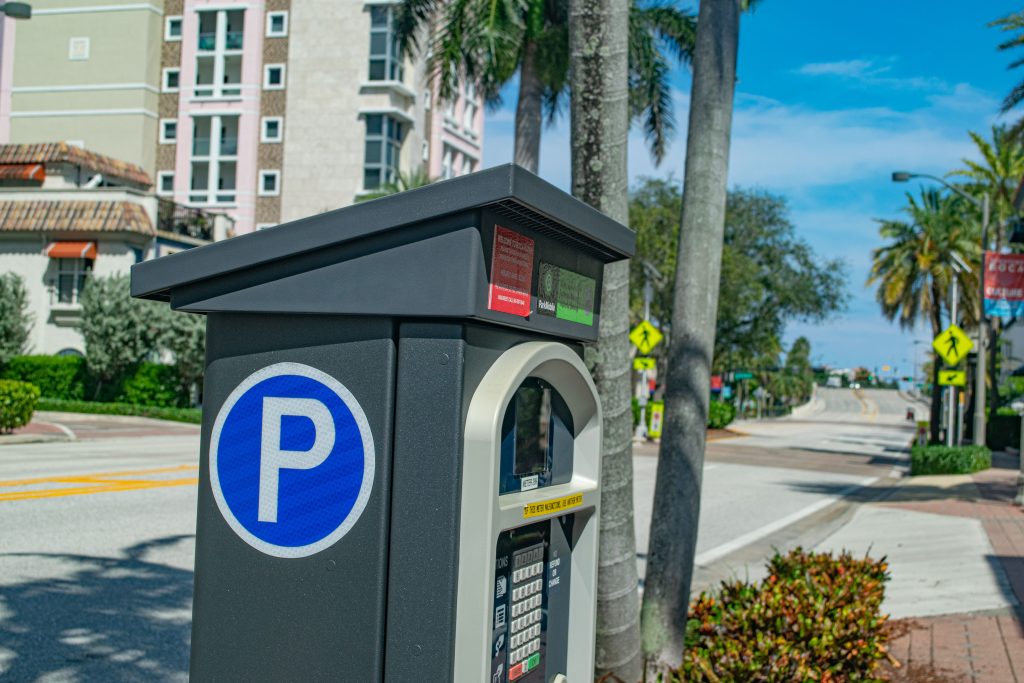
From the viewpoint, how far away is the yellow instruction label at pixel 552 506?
2.28 m

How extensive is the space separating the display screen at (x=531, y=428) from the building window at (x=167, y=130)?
48.2 m

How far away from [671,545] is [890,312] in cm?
4355

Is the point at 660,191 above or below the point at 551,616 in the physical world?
above

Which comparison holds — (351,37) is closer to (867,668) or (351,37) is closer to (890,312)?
(890,312)

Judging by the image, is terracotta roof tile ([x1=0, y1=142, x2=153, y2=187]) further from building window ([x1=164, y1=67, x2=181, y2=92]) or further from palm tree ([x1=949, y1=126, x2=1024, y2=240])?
palm tree ([x1=949, y1=126, x2=1024, y2=240])

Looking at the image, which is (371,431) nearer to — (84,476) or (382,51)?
(84,476)

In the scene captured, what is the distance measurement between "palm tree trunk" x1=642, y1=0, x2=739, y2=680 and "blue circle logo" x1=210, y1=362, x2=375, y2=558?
2.84 m

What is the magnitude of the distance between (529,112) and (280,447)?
17.0 metres

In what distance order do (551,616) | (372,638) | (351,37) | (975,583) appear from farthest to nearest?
(351,37) → (975,583) → (551,616) → (372,638)

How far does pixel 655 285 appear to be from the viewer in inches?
1582

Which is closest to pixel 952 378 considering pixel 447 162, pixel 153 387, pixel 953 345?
pixel 953 345

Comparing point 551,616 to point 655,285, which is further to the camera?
point 655,285

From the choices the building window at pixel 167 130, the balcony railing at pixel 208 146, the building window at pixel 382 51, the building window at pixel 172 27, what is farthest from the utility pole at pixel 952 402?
the building window at pixel 172 27

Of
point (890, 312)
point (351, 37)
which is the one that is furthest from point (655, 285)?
point (351, 37)
